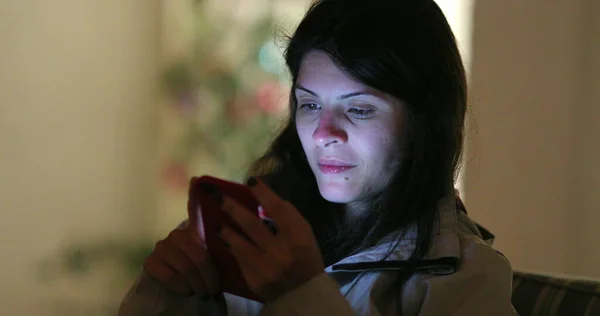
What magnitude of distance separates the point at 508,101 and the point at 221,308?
134 centimetres

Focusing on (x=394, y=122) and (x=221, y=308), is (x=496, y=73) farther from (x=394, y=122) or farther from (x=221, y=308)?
(x=221, y=308)

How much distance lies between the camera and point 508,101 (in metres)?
1.96

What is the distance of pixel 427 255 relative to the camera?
0.85 m

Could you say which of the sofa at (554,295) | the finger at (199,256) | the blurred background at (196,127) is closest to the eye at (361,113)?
the finger at (199,256)

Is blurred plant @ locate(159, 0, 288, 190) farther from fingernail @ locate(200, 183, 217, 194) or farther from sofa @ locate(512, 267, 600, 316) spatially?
fingernail @ locate(200, 183, 217, 194)

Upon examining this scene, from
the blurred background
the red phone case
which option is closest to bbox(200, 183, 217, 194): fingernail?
the red phone case

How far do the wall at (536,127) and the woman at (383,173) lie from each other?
104cm

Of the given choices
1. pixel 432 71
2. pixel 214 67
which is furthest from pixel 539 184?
pixel 432 71

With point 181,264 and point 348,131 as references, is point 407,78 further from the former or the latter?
point 181,264

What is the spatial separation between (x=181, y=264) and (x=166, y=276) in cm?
3

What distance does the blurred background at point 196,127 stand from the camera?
5.95 ft

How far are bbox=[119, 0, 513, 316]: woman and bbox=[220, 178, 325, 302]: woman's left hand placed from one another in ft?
0.17

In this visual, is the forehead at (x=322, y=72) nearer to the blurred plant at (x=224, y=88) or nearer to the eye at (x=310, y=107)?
the eye at (x=310, y=107)

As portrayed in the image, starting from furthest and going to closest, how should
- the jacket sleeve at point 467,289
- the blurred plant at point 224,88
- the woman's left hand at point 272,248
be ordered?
the blurred plant at point 224,88 → the jacket sleeve at point 467,289 → the woman's left hand at point 272,248
